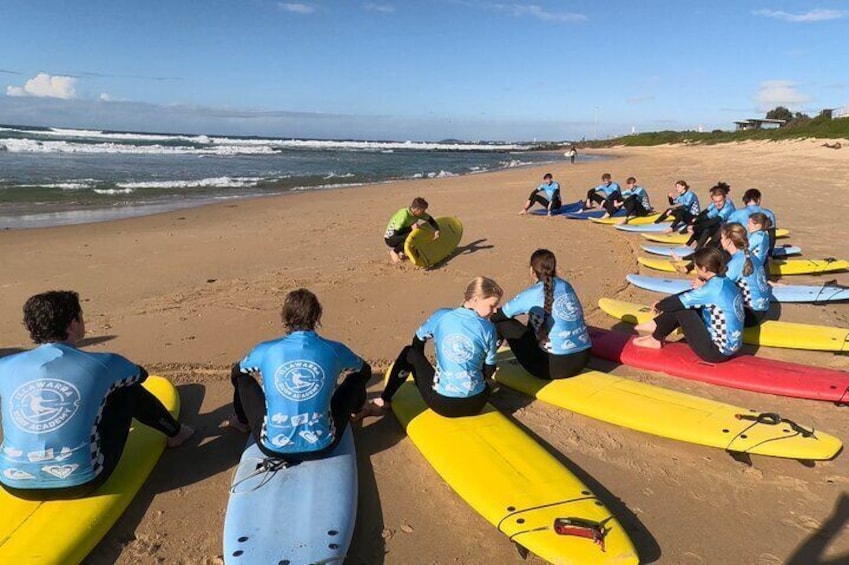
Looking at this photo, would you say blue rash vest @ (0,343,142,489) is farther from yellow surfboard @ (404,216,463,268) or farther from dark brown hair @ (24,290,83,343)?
yellow surfboard @ (404,216,463,268)

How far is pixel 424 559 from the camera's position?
9.86ft

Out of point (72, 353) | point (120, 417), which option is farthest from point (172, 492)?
point (72, 353)

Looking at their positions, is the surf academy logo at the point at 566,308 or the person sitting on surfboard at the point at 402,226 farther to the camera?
the person sitting on surfboard at the point at 402,226

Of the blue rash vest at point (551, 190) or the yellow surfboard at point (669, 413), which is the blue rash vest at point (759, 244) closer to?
the yellow surfboard at point (669, 413)

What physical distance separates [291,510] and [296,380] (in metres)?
0.73

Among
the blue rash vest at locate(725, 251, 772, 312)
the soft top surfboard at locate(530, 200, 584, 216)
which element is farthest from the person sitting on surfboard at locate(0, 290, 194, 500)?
the soft top surfboard at locate(530, 200, 584, 216)

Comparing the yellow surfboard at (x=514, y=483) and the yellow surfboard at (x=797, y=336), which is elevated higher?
the yellow surfboard at (x=797, y=336)

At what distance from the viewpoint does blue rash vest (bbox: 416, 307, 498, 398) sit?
3963 mm

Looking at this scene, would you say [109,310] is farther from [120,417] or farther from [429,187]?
[429,187]

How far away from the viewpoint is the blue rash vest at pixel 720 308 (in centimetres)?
490

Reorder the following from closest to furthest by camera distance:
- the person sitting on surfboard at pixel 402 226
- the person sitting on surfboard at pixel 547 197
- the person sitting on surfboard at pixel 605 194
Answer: the person sitting on surfboard at pixel 402 226 → the person sitting on surfboard at pixel 605 194 → the person sitting on surfboard at pixel 547 197

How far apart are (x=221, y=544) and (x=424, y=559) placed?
1.13 meters

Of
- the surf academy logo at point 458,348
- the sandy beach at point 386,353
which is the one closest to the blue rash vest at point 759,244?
the sandy beach at point 386,353

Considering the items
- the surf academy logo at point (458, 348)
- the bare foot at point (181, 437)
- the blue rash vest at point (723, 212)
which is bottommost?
the bare foot at point (181, 437)
